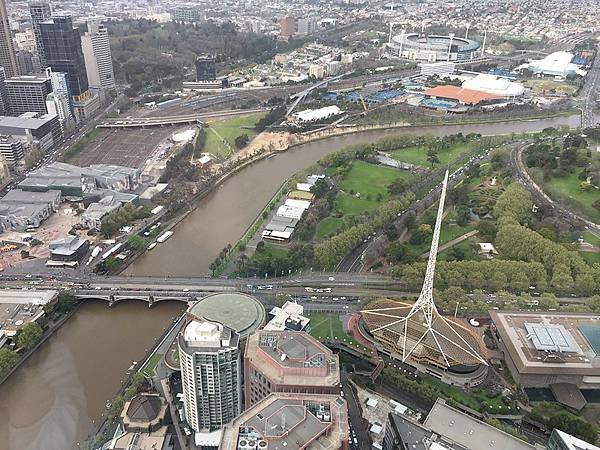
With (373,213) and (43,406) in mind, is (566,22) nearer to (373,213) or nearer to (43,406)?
(373,213)

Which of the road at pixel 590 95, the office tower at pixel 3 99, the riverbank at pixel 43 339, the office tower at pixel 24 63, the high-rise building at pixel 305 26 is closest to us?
the riverbank at pixel 43 339

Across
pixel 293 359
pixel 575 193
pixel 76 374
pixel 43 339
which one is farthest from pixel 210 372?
pixel 575 193

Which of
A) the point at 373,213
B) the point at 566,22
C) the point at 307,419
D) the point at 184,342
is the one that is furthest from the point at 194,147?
the point at 566,22

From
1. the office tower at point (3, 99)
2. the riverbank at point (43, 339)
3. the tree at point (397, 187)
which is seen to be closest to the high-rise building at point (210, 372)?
the riverbank at point (43, 339)

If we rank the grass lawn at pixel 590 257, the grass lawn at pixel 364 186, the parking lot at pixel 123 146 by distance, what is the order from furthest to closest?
1. the parking lot at pixel 123 146
2. the grass lawn at pixel 364 186
3. the grass lawn at pixel 590 257

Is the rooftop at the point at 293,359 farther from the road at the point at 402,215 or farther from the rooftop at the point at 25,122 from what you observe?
the rooftop at the point at 25,122

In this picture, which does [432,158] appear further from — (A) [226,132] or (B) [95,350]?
(B) [95,350]

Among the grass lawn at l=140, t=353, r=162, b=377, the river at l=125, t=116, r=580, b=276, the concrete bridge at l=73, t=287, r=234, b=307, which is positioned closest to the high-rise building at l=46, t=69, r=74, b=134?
the river at l=125, t=116, r=580, b=276
